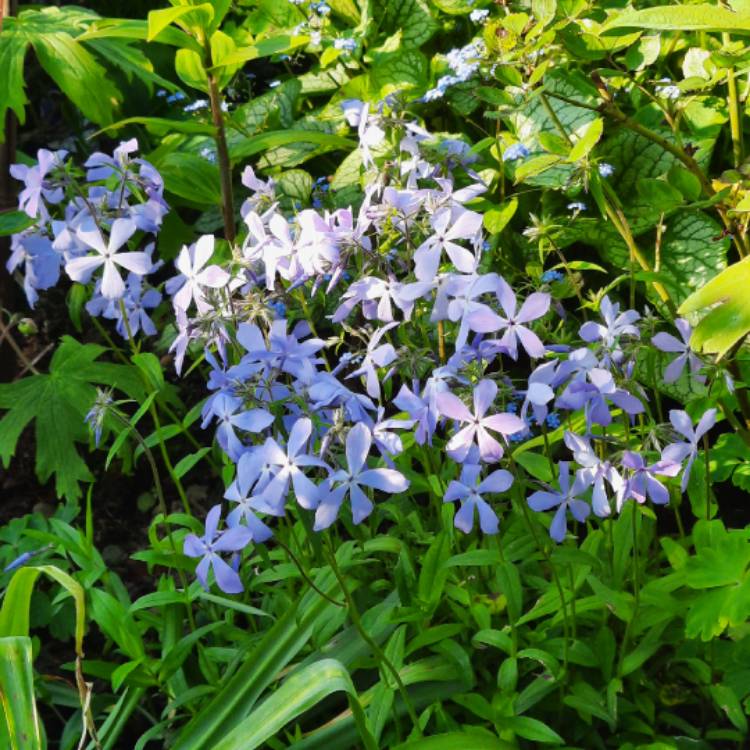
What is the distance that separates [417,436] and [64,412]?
136 cm

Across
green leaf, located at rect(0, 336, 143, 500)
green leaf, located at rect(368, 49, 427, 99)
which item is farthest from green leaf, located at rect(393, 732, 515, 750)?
green leaf, located at rect(368, 49, 427, 99)

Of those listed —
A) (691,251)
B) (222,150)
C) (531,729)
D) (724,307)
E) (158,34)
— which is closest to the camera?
(724,307)

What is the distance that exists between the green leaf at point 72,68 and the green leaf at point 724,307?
1.95 metres

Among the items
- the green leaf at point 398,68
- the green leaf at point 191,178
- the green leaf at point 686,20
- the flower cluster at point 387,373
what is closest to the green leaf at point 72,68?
the green leaf at point 191,178

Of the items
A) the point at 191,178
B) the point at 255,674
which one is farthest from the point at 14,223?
the point at 255,674

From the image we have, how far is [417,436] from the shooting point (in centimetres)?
143

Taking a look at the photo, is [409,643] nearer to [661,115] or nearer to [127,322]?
[127,322]

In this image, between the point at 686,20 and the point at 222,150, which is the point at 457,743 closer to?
the point at 686,20

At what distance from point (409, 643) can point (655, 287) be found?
0.85 metres

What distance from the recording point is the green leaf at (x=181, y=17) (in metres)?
1.88

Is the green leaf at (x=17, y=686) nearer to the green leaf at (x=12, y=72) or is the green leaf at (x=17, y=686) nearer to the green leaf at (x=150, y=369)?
the green leaf at (x=150, y=369)

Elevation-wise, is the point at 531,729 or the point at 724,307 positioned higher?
the point at 724,307

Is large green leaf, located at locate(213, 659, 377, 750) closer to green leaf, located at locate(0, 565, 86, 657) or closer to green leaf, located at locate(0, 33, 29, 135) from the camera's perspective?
green leaf, located at locate(0, 565, 86, 657)

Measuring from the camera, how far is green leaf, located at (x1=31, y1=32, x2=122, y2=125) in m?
2.60
